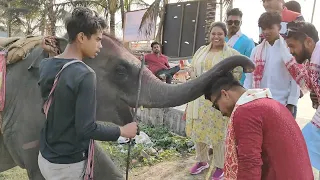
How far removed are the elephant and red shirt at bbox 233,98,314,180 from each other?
0.92 m

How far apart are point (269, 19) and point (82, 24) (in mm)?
2039

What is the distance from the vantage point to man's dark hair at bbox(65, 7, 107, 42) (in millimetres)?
2162

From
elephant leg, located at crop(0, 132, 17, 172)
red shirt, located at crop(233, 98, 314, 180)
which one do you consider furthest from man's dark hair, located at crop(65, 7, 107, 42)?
elephant leg, located at crop(0, 132, 17, 172)

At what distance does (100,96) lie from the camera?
287 cm

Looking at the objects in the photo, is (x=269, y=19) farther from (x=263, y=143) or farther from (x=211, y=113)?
(x=263, y=143)

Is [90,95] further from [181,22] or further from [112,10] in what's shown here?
[112,10]

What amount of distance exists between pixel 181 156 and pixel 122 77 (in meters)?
2.91

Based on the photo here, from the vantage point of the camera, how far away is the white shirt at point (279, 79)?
3.70 metres

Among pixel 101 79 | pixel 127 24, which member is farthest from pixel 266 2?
pixel 127 24

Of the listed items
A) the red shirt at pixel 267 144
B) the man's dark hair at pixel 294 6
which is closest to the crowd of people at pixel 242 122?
the red shirt at pixel 267 144

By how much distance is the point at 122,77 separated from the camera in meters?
2.92

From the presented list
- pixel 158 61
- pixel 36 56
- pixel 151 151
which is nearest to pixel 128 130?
pixel 36 56

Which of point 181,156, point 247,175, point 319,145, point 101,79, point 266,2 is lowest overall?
point 181,156

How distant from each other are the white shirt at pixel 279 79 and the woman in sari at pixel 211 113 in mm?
440
